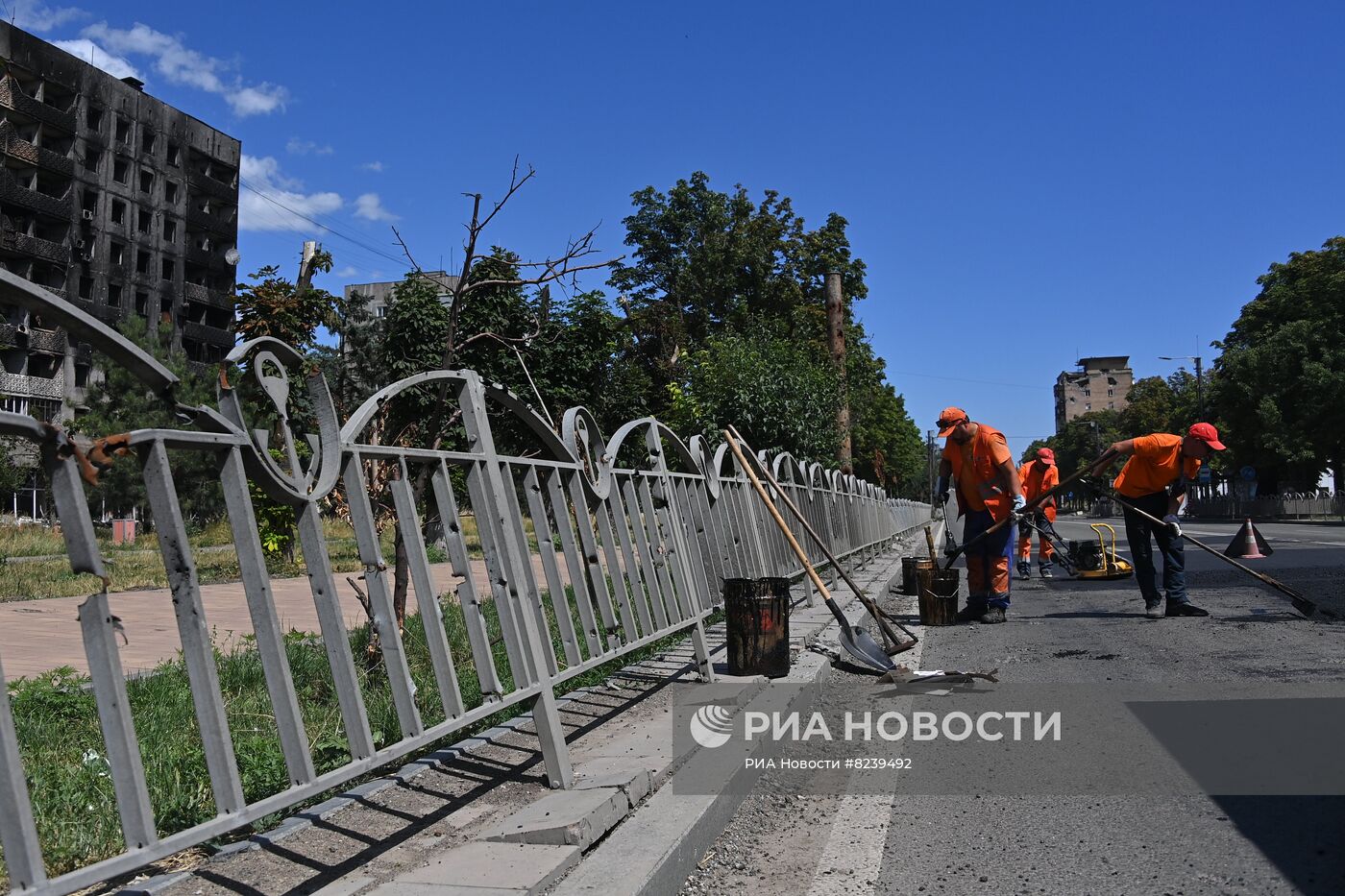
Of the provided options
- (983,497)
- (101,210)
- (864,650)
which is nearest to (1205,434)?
(983,497)

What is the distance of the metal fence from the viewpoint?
53812 mm

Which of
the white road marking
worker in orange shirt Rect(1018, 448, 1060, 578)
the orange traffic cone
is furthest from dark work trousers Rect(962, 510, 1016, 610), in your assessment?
the white road marking

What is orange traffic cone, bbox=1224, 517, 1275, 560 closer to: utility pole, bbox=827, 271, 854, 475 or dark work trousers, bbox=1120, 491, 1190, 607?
dark work trousers, bbox=1120, 491, 1190, 607

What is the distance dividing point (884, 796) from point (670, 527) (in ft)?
7.76

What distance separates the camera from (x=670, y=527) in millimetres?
6293

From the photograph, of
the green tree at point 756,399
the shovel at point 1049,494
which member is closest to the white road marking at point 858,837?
the shovel at point 1049,494

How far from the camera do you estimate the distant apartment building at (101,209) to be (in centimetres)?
4544

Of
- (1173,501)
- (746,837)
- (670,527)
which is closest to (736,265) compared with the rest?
(1173,501)

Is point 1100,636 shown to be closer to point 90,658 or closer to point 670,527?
point 670,527

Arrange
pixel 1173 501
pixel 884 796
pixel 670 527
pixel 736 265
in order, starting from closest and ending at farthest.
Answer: pixel 884 796 < pixel 670 527 < pixel 1173 501 < pixel 736 265

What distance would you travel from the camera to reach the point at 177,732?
15.5 feet

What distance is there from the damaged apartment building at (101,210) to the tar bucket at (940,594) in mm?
37174

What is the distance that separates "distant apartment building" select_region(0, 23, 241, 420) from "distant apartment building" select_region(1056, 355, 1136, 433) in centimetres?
14887

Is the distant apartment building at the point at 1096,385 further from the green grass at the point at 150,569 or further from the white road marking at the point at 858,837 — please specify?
the white road marking at the point at 858,837
